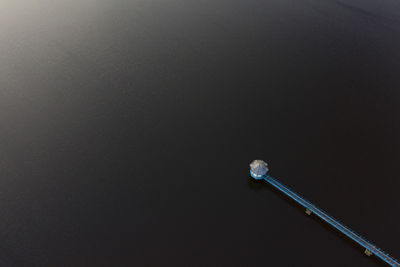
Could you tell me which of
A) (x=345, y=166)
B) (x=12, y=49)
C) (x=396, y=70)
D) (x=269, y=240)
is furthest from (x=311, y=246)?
(x=12, y=49)

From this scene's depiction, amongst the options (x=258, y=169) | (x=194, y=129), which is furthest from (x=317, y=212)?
(x=194, y=129)

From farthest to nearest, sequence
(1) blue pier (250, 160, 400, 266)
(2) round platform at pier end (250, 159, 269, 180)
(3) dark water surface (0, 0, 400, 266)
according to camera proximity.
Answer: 1. (2) round platform at pier end (250, 159, 269, 180)
2. (3) dark water surface (0, 0, 400, 266)
3. (1) blue pier (250, 160, 400, 266)

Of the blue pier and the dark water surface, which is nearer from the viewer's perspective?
the blue pier

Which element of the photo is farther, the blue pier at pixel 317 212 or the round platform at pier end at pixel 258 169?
the round platform at pier end at pixel 258 169

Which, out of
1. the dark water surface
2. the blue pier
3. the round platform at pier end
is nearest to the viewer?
the blue pier

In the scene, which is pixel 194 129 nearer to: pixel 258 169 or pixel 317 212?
pixel 258 169
